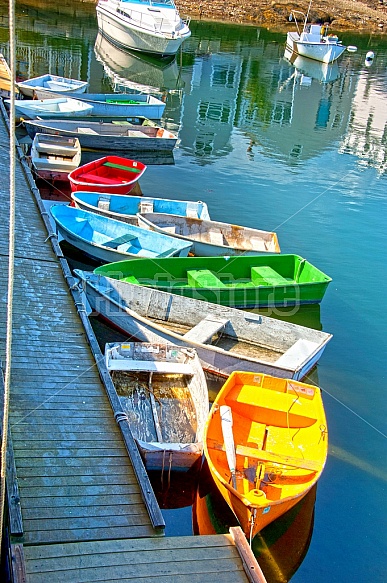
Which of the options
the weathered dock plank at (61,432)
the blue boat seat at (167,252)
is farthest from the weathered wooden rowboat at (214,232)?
the weathered dock plank at (61,432)

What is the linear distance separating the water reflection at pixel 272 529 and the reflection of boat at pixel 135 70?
31639 mm

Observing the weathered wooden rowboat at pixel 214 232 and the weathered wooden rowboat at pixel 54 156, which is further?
the weathered wooden rowboat at pixel 54 156

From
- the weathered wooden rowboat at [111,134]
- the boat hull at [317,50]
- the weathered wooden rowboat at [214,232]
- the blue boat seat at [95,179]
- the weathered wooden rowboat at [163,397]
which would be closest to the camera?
the weathered wooden rowboat at [163,397]

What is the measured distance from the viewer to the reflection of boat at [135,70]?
38.8m

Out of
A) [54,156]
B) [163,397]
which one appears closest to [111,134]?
[54,156]

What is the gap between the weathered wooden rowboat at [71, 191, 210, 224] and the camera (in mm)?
17391

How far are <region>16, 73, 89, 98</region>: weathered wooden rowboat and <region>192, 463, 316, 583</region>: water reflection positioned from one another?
22.8m

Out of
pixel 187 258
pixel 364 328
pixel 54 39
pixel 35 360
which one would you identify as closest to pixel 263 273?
pixel 187 258

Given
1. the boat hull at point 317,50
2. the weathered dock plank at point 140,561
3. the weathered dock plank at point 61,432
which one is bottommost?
the weathered dock plank at point 61,432

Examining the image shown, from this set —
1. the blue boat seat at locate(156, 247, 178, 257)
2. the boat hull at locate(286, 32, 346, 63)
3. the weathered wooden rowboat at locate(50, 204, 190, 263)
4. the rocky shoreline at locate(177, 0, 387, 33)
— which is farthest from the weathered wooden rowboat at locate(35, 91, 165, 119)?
the rocky shoreline at locate(177, 0, 387, 33)

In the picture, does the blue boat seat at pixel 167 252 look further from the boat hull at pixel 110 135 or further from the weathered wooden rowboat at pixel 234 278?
the boat hull at pixel 110 135

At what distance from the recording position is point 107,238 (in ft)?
54.2

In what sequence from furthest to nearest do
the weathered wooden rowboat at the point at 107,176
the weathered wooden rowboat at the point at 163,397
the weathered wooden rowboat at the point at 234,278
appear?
the weathered wooden rowboat at the point at 107,176, the weathered wooden rowboat at the point at 234,278, the weathered wooden rowboat at the point at 163,397

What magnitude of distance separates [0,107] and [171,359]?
16.5 meters
